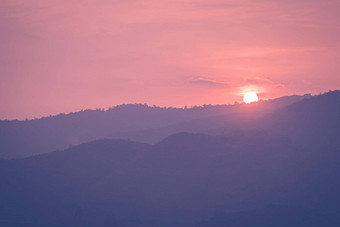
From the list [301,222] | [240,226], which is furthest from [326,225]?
[240,226]

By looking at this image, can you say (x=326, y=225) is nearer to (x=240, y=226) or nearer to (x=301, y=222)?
(x=301, y=222)

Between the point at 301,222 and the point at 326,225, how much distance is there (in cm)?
644

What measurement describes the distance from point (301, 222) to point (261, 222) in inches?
410

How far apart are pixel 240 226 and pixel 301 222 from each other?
15961 millimetres

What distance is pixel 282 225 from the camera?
646ft

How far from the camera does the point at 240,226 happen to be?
19925cm

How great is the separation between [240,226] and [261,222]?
5625mm

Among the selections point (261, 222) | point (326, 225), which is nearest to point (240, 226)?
point (261, 222)

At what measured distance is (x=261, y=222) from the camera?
19900 cm

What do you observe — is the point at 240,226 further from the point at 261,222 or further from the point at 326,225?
the point at 326,225

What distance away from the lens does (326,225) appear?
19650 centimetres

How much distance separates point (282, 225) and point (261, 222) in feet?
18.5
